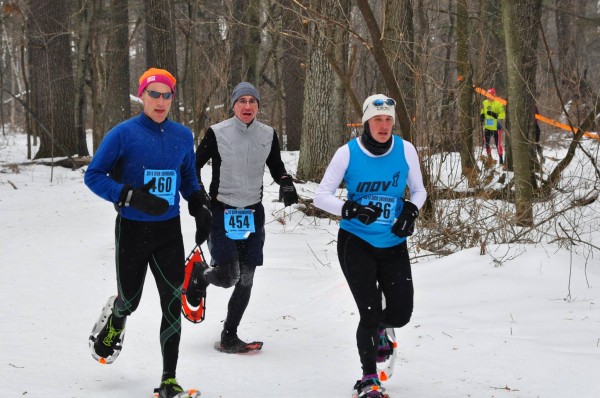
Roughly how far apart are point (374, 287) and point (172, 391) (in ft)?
4.17

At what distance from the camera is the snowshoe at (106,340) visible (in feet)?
14.9

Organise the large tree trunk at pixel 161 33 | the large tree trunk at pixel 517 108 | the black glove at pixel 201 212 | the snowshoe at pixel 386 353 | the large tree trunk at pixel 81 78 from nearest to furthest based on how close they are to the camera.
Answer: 1. the snowshoe at pixel 386 353
2. the black glove at pixel 201 212
3. the large tree trunk at pixel 517 108
4. the large tree trunk at pixel 161 33
5. the large tree trunk at pixel 81 78

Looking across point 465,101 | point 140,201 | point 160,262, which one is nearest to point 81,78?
point 465,101

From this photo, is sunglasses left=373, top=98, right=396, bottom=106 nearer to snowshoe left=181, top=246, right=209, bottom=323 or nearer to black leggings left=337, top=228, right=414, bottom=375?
black leggings left=337, top=228, right=414, bottom=375

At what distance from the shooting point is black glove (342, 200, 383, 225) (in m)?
4.09

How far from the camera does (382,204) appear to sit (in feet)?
14.0

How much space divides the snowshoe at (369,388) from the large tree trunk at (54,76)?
13903 mm

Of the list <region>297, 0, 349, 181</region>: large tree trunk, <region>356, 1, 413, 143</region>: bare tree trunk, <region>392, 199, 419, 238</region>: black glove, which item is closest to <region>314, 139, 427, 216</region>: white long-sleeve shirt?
<region>392, 199, 419, 238</region>: black glove

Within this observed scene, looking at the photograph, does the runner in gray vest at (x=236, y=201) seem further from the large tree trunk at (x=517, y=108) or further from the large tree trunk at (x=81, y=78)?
the large tree trunk at (x=81, y=78)

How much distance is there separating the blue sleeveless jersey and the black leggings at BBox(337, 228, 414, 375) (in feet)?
0.19

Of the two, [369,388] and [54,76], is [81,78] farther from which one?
[369,388]

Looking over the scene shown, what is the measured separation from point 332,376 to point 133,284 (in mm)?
1386

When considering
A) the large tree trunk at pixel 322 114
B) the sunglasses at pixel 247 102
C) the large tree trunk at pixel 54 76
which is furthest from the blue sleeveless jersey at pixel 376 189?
the large tree trunk at pixel 54 76

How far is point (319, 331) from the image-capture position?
5.89m
